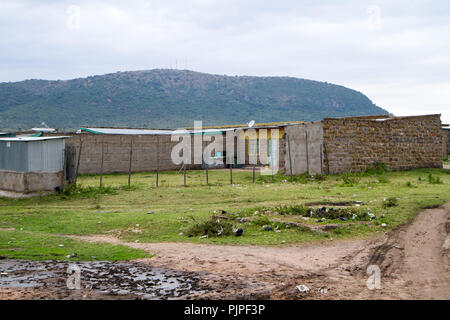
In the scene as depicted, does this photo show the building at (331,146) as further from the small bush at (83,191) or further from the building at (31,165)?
the small bush at (83,191)

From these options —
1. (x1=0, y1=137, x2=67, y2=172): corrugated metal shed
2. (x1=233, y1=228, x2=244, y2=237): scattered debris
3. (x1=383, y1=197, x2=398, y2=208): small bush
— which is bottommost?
(x1=233, y1=228, x2=244, y2=237): scattered debris

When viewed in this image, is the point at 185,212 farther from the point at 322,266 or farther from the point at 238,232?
the point at 322,266

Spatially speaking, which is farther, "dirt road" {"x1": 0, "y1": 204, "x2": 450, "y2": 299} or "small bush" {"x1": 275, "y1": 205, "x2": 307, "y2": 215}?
"small bush" {"x1": 275, "y1": 205, "x2": 307, "y2": 215}

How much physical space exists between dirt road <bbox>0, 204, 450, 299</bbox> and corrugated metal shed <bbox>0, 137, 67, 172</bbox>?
7.13 metres

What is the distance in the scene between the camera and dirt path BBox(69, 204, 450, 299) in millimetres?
5586

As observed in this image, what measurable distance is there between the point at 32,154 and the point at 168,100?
94.2 metres

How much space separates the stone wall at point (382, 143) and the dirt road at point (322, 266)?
11.4 meters

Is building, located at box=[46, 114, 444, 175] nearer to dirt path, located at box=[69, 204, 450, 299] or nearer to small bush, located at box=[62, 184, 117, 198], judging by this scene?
small bush, located at box=[62, 184, 117, 198]

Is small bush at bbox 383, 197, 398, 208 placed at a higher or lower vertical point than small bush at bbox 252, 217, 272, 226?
higher

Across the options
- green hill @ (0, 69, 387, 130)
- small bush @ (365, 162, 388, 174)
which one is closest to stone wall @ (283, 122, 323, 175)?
small bush @ (365, 162, 388, 174)

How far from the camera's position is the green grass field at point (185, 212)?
8.66m

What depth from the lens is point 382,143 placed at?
2189 centimetres
